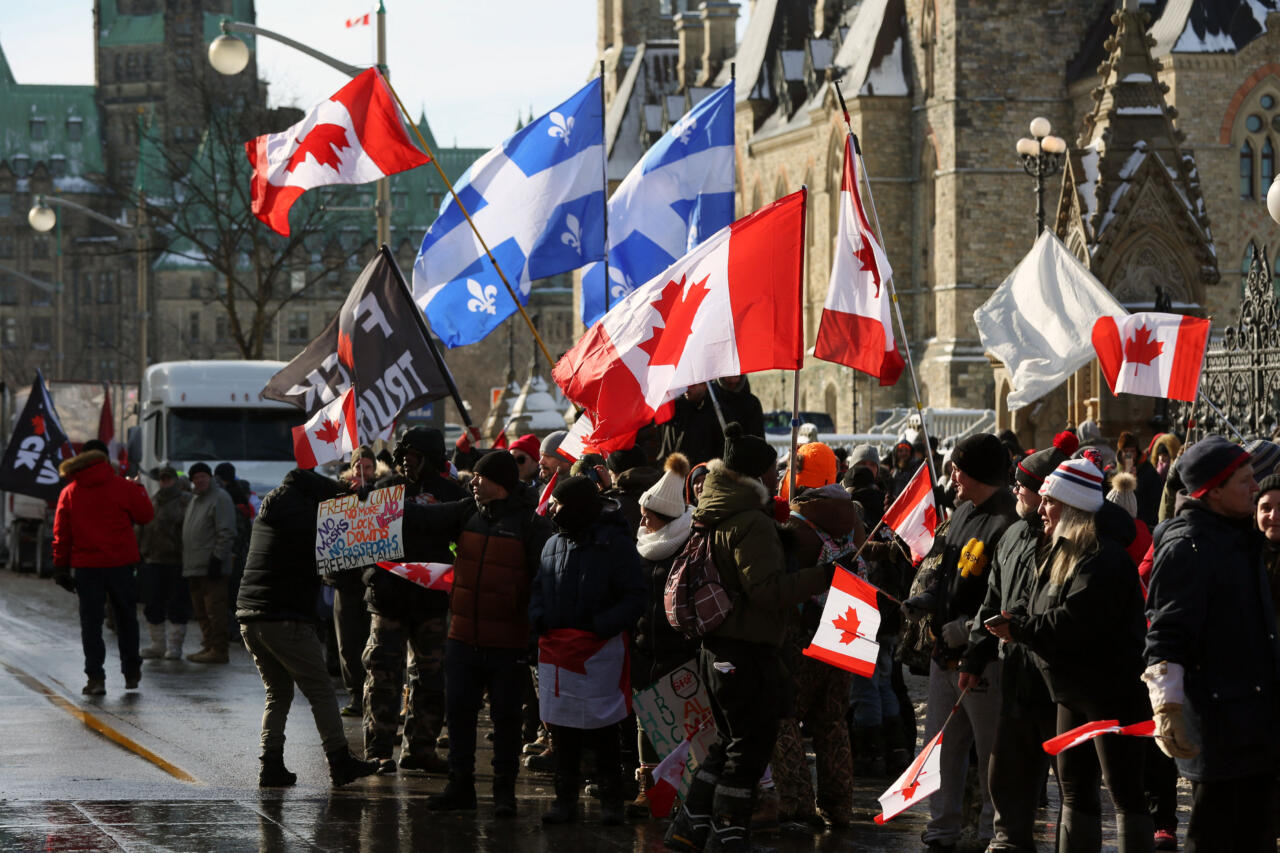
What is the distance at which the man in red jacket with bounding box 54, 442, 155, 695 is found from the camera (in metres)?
15.0

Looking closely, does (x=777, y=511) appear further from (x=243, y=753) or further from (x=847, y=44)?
(x=847, y=44)

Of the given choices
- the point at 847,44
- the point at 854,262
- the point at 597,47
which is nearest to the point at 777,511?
the point at 854,262

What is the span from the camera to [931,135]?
54.6 meters

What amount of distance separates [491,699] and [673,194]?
24.5 feet

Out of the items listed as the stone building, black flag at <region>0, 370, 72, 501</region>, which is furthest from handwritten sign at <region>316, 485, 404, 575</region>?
the stone building

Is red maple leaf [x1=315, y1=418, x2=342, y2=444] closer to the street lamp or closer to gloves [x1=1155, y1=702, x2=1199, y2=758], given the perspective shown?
gloves [x1=1155, y1=702, x2=1199, y2=758]

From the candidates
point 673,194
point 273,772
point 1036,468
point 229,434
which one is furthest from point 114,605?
point 229,434

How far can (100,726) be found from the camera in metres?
13.1

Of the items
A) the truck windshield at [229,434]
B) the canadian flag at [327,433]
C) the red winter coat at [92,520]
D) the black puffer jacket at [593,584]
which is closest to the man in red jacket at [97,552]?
the red winter coat at [92,520]

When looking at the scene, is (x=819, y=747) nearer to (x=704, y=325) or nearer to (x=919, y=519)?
(x=919, y=519)

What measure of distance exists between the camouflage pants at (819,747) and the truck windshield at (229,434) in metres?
16.6

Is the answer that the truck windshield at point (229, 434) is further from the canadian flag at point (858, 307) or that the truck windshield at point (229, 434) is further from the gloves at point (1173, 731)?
the gloves at point (1173, 731)

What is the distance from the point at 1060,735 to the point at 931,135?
48526 millimetres

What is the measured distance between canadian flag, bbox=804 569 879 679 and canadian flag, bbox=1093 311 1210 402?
16.3 ft
